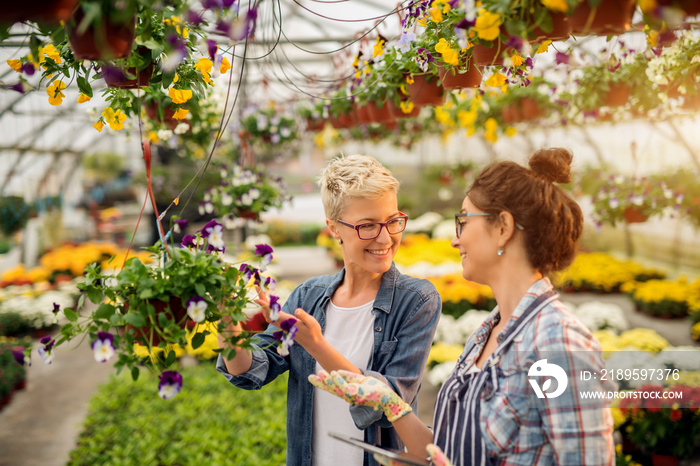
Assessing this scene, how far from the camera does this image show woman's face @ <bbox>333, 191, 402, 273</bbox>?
4.60ft

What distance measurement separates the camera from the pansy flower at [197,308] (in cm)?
105

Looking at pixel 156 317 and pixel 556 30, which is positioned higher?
pixel 556 30

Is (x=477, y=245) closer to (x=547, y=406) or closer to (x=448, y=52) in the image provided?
(x=547, y=406)

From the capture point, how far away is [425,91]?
2.00 meters

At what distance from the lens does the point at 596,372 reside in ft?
3.12

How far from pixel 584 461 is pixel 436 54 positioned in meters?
1.20

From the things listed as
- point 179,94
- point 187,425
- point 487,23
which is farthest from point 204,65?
point 187,425

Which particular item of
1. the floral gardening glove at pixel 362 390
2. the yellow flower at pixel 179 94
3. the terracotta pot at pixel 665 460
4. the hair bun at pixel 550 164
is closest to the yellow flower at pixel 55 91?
the yellow flower at pixel 179 94

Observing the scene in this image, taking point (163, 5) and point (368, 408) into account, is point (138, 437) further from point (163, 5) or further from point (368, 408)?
point (163, 5)

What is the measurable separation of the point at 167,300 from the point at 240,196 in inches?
89.1

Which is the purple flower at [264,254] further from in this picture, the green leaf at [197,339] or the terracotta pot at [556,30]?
the terracotta pot at [556,30]

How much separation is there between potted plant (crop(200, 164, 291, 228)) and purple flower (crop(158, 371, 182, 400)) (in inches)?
88.4

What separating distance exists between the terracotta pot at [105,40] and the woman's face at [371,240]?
68 centimetres

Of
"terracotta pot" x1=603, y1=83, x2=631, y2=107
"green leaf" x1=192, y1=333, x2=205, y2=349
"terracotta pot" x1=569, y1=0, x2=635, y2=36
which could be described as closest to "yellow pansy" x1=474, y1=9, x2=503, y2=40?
"terracotta pot" x1=569, y1=0, x2=635, y2=36
